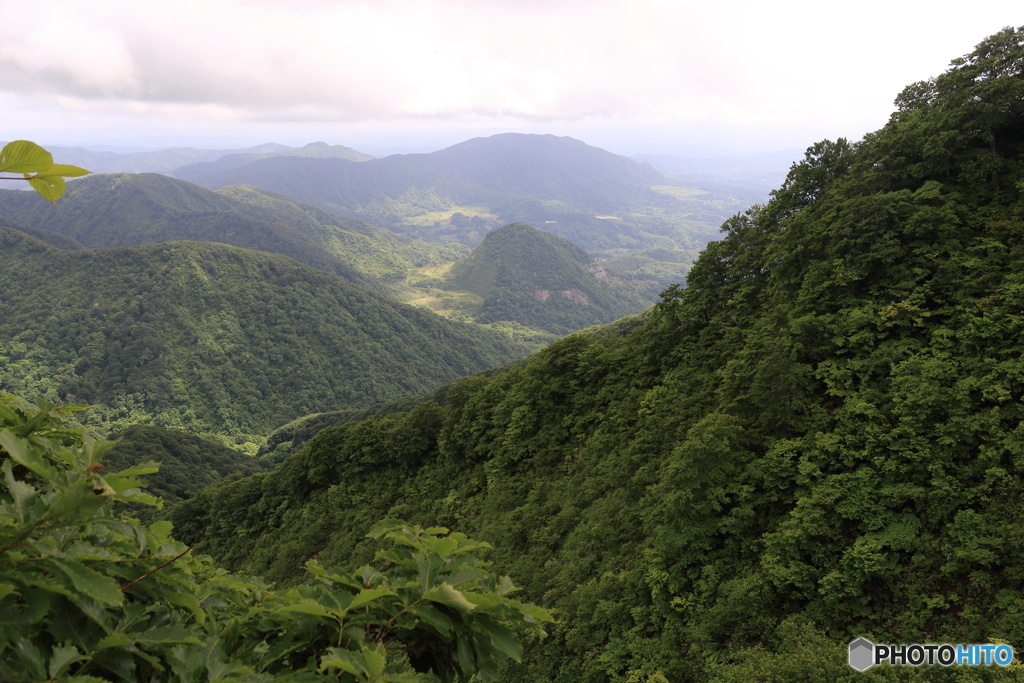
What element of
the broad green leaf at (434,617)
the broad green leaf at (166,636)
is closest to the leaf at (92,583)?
the broad green leaf at (166,636)

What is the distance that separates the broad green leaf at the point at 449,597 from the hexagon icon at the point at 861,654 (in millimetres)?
9787

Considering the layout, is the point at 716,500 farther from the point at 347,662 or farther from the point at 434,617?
the point at 347,662

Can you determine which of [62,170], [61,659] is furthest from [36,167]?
[61,659]

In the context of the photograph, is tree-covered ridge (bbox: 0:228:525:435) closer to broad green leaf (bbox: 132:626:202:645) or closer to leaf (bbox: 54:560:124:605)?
broad green leaf (bbox: 132:626:202:645)

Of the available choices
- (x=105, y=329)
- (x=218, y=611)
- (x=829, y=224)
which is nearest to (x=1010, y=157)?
(x=829, y=224)

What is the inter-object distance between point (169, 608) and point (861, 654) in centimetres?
1173

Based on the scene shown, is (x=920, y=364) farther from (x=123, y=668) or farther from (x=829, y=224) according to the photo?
(x=123, y=668)

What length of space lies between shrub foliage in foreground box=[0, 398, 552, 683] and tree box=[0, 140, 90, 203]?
1275 millimetres

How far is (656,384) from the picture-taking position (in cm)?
2394

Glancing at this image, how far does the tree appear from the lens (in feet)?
6.32

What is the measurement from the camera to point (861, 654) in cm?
948

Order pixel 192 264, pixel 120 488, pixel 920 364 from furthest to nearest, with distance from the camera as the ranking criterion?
pixel 192 264 → pixel 920 364 → pixel 120 488

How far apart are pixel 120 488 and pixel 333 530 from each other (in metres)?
30.8

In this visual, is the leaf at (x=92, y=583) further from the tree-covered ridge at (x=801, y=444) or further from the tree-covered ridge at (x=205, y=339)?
the tree-covered ridge at (x=205, y=339)
